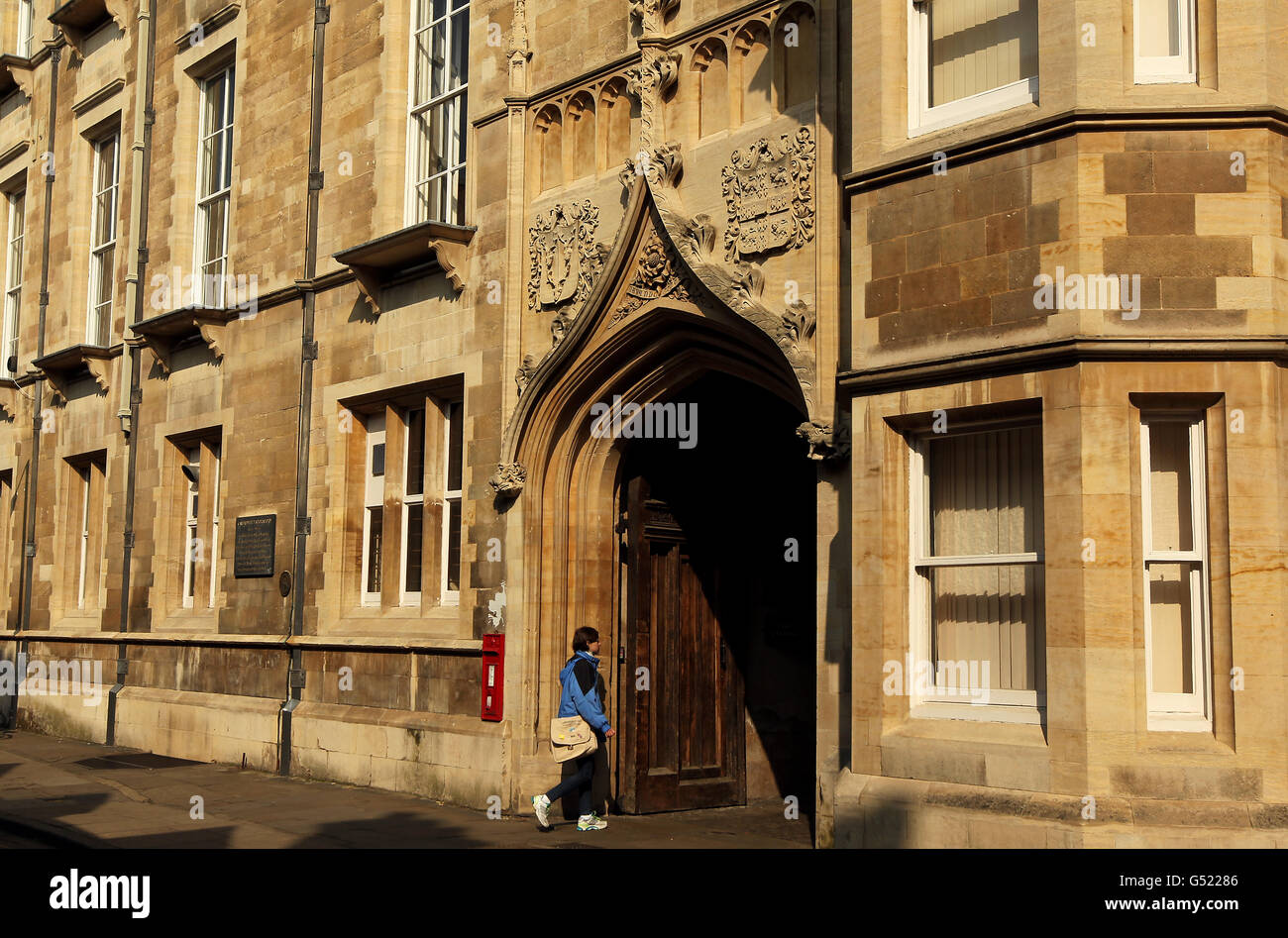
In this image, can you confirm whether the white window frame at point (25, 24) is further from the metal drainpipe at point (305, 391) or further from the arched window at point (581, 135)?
the arched window at point (581, 135)

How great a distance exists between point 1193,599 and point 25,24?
74.4 feet

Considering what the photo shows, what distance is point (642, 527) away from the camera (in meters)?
12.1

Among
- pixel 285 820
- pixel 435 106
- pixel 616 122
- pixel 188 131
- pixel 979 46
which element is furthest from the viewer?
pixel 188 131

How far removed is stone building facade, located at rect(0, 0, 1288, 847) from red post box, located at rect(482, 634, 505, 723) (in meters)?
0.04

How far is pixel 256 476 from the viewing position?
15.7 m

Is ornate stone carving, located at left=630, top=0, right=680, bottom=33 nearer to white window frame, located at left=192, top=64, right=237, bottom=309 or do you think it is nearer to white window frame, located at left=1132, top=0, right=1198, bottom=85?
white window frame, located at left=1132, top=0, right=1198, bottom=85

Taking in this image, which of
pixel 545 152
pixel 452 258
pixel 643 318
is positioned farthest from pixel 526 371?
pixel 545 152

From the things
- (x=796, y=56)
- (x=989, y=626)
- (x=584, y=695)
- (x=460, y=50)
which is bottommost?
(x=584, y=695)

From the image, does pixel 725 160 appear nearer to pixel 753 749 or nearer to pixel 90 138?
pixel 753 749

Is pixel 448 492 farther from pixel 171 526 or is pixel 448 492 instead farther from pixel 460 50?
pixel 171 526

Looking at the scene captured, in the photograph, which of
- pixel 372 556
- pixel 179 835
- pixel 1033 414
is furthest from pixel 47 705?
pixel 1033 414

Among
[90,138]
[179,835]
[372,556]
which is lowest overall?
[179,835]

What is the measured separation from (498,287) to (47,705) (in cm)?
1141

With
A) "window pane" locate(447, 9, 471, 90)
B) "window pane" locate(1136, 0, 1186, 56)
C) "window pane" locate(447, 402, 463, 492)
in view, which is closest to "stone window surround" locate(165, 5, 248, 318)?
"window pane" locate(447, 9, 471, 90)
